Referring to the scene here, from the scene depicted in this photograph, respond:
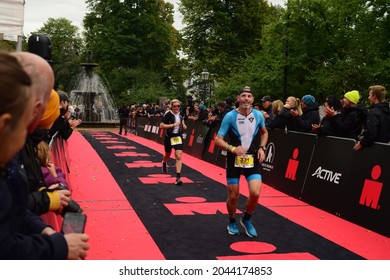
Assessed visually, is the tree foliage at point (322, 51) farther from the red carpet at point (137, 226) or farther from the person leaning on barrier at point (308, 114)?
the red carpet at point (137, 226)

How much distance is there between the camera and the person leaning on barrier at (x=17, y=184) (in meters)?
1.68

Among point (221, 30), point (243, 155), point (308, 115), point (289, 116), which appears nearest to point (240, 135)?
point (243, 155)

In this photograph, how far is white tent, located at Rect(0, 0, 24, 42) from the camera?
22.4 feet

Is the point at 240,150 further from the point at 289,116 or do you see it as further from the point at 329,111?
the point at 289,116

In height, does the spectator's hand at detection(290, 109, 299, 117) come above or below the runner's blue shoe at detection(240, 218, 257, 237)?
above

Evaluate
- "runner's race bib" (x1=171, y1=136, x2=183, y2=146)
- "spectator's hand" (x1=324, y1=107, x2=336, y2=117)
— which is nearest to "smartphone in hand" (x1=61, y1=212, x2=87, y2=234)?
"spectator's hand" (x1=324, y1=107, x2=336, y2=117)

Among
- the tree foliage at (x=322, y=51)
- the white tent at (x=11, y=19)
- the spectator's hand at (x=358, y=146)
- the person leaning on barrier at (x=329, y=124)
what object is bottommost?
the spectator's hand at (x=358, y=146)

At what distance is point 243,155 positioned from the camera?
662 centimetres

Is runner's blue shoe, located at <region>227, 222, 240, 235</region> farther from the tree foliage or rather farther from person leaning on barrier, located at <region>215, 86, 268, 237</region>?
the tree foliage

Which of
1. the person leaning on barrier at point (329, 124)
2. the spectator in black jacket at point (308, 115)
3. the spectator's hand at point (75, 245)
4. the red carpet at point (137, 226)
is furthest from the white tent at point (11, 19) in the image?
the spectator in black jacket at point (308, 115)

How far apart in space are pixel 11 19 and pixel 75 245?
5.68m

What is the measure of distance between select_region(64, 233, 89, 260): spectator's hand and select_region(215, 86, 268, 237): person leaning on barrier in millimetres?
4377

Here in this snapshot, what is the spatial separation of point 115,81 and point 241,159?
50.3 meters

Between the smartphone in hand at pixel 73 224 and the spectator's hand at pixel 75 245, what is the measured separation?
7cm
